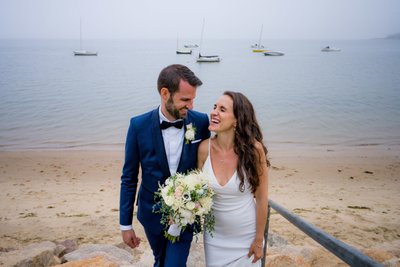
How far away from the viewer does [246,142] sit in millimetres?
2869

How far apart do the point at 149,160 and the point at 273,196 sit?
730cm

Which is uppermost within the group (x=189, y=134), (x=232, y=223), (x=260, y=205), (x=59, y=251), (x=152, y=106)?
(x=189, y=134)

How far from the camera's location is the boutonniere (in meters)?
2.67

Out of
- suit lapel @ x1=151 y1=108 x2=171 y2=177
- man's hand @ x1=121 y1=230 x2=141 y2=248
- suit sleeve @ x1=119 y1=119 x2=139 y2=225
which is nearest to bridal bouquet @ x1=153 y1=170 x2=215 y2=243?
suit lapel @ x1=151 y1=108 x2=171 y2=177

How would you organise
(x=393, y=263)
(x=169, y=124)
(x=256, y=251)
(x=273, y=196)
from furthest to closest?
(x=273, y=196)
(x=393, y=263)
(x=256, y=251)
(x=169, y=124)

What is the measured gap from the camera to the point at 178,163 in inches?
110

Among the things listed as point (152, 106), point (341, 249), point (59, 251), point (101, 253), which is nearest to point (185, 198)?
point (341, 249)

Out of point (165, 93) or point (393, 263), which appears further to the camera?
point (393, 263)

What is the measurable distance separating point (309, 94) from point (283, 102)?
5.42 m

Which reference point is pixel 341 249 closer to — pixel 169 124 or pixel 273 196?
pixel 169 124

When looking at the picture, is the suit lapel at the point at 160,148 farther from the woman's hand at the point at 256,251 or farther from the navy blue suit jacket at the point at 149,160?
the woman's hand at the point at 256,251

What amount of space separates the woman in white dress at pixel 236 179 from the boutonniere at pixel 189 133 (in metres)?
0.18

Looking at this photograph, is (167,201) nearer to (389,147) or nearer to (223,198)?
(223,198)

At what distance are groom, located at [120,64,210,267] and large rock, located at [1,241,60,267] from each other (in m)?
1.68
